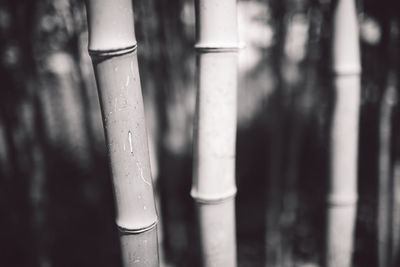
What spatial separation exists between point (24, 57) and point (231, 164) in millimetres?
1001

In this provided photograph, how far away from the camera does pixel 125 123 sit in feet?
2.24

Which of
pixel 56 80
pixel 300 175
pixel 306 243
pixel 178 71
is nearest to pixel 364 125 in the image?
pixel 300 175

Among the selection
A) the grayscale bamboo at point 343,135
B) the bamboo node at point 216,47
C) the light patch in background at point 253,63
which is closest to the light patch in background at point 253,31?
the light patch in background at point 253,63

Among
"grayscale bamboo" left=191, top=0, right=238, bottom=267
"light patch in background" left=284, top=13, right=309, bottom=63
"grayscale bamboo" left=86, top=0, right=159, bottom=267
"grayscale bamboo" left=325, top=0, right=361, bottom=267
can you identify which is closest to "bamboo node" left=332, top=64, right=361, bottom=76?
"grayscale bamboo" left=325, top=0, right=361, bottom=267

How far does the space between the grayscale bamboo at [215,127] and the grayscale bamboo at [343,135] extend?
1.15 ft

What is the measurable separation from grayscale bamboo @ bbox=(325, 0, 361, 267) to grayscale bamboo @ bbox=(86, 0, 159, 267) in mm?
569

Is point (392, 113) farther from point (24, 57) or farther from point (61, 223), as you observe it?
point (61, 223)


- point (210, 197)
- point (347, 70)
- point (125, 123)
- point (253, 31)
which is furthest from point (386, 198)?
point (253, 31)

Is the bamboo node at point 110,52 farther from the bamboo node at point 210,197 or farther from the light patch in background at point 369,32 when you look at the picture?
the light patch in background at point 369,32

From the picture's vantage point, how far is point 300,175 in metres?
2.46

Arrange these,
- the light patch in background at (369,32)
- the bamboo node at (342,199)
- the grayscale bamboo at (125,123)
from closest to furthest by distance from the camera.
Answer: the grayscale bamboo at (125,123), the bamboo node at (342,199), the light patch in background at (369,32)

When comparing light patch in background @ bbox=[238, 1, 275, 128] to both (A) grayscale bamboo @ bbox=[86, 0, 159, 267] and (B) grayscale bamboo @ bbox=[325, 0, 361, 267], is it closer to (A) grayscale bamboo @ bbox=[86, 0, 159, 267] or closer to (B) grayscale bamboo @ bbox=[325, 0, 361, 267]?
(B) grayscale bamboo @ bbox=[325, 0, 361, 267]

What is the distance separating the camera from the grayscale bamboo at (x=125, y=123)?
0.63 meters

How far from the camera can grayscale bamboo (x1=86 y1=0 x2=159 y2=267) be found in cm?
63
